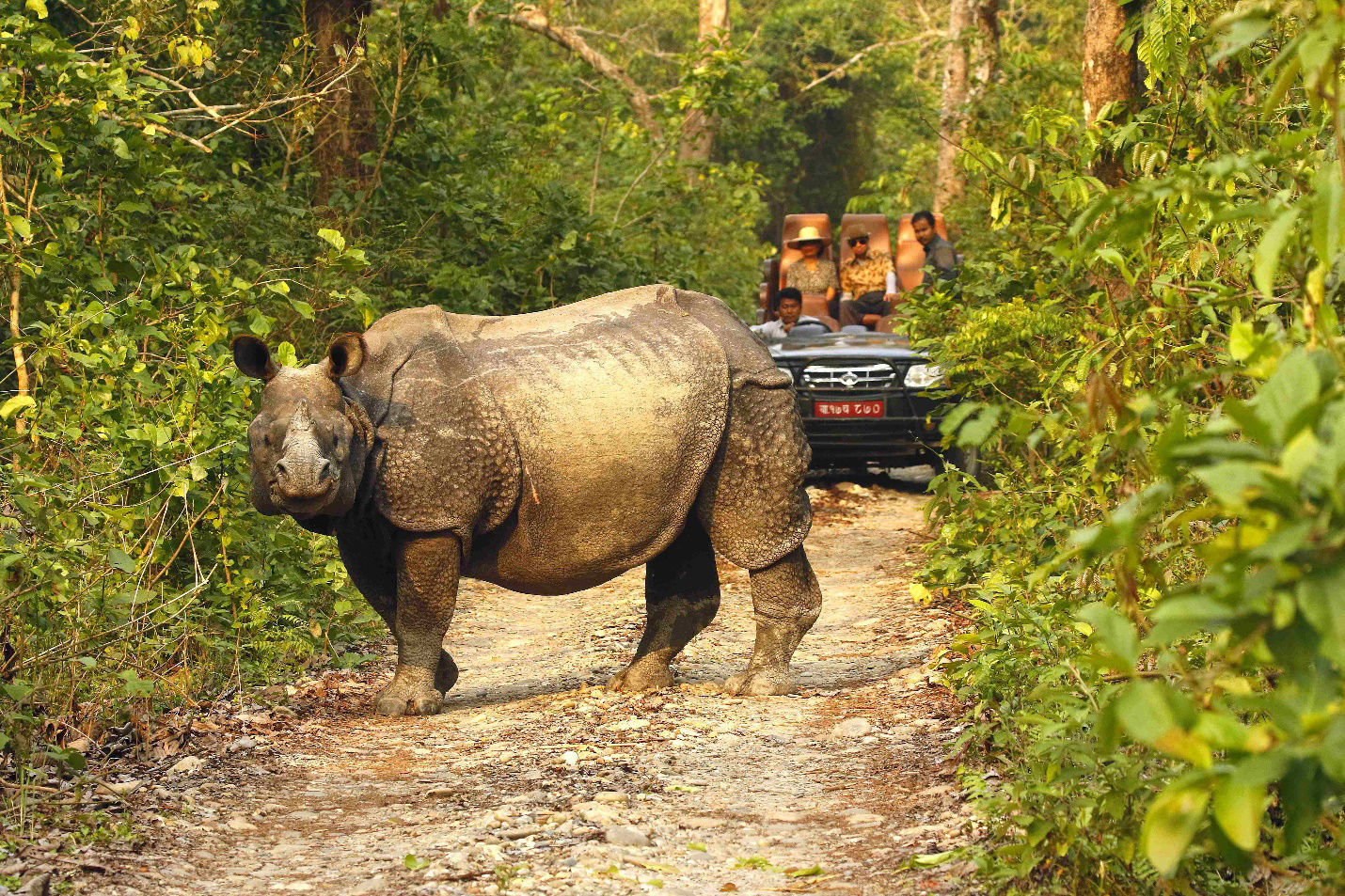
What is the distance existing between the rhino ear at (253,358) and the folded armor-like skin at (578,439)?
361 millimetres

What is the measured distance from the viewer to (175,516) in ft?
26.3

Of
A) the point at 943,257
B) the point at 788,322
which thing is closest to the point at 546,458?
the point at 788,322

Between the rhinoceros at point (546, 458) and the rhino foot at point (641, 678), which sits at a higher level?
the rhinoceros at point (546, 458)

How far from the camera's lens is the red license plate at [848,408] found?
14.2m

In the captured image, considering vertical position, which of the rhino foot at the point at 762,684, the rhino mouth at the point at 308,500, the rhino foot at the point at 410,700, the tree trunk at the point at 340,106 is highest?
the tree trunk at the point at 340,106

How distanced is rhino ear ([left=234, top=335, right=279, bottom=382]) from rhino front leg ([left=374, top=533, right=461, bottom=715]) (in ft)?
3.01

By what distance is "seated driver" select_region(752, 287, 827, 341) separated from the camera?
15.8 m

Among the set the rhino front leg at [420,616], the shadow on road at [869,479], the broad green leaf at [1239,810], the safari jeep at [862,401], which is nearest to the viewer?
the broad green leaf at [1239,810]

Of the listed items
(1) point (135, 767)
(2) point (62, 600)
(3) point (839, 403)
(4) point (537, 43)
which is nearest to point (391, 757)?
(1) point (135, 767)

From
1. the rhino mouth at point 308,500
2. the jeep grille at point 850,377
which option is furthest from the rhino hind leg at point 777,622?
the jeep grille at point 850,377

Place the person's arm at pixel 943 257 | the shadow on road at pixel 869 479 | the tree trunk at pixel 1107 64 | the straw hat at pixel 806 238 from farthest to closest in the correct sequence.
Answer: the straw hat at pixel 806 238
the person's arm at pixel 943 257
the shadow on road at pixel 869 479
the tree trunk at pixel 1107 64

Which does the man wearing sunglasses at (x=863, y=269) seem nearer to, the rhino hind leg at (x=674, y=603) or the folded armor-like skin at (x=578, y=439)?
the rhino hind leg at (x=674, y=603)

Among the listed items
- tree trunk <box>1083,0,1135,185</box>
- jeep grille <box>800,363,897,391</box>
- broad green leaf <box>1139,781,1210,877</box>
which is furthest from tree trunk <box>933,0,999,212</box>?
broad green leaf <box>1139,781,1210,877</box>

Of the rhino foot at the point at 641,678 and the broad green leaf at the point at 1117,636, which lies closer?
the broad green leaf at the point at 1117,636
